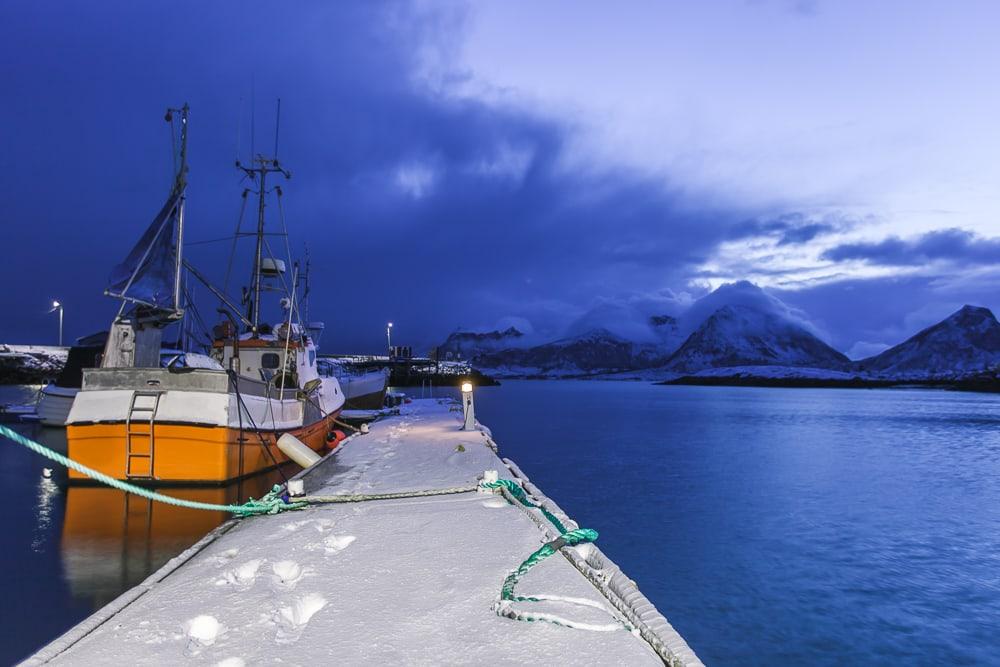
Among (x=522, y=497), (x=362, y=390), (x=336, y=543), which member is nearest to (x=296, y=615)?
(x=336, y=543)

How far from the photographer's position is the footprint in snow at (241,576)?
5.17 metres

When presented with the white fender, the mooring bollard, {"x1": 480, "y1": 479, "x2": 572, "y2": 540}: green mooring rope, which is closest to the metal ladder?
the white fender

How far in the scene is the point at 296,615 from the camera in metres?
4.39

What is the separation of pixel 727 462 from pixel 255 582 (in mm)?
23824

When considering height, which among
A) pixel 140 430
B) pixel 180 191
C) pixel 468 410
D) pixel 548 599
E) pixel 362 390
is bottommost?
pixel 362 390

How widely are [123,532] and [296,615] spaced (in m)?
8.93

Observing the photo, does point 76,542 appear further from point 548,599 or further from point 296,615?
point 548,599

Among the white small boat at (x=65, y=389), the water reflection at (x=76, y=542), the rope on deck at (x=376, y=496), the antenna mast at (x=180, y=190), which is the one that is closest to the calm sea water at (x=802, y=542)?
the rope on deck at (x=376, y=496)

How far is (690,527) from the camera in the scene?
13.9 meters

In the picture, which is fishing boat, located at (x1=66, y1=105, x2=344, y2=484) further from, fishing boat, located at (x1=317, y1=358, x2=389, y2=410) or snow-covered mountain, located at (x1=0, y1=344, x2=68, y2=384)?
snow-covered mountain, located at (x1=0, y1=344, x2=68, y2=384)

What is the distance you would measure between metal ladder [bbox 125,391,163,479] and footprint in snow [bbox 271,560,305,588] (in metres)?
9.82

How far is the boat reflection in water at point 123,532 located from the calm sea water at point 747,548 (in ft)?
0.15

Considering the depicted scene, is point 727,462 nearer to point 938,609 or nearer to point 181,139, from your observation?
point 938,609

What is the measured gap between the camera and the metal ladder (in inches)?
521
